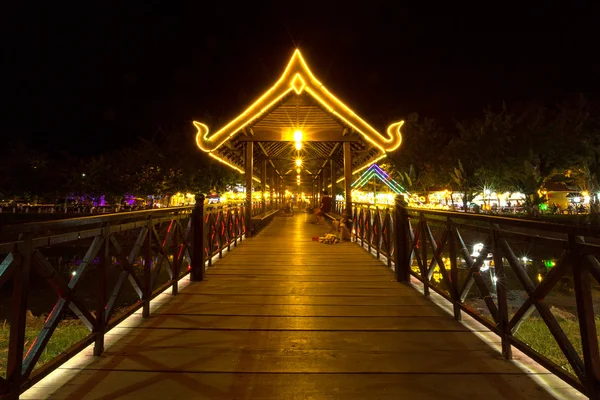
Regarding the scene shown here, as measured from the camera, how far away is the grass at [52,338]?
460cm

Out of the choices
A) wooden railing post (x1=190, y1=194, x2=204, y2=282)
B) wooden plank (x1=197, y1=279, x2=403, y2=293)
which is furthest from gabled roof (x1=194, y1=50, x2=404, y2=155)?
wooden plank (x1=197, y1=279, x2=403, y2=293)

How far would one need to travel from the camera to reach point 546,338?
519 centimetres

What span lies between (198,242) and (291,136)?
5.28 m

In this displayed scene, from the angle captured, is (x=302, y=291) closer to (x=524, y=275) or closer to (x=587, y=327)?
(x=524, y=275)

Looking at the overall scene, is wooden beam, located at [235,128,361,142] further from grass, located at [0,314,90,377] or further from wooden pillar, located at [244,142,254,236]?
grass, located at [0,314,90,377]

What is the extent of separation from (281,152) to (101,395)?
12.7 meters

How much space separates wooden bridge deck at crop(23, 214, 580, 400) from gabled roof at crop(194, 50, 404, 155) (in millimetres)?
4347

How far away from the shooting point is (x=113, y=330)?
315 centimetres

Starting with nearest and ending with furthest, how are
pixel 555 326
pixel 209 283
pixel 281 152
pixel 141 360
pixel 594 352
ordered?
1. pixel 594 352
2. pixel 555 326
3. pixel 141 360
4. pixel 209 283
5. pixel 281 152

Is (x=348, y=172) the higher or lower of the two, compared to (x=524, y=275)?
higher

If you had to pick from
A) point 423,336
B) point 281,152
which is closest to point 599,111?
point 281,152

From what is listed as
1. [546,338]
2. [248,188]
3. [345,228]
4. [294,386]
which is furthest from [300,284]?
[248,188]

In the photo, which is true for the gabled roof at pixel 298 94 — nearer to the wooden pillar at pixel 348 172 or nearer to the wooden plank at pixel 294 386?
the wooden pillar at pixel 348 172

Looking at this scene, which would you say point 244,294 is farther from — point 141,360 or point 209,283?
point 141,360
